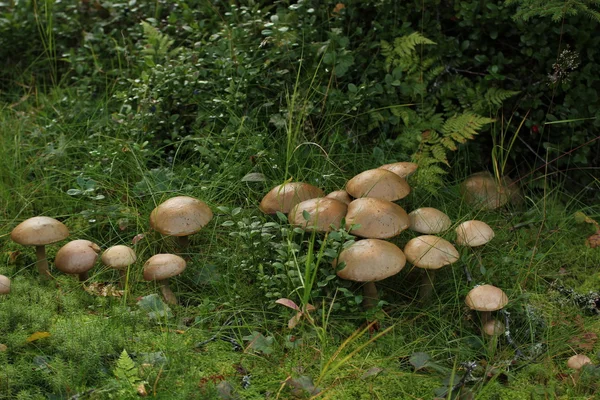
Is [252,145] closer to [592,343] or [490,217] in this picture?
[490,217]

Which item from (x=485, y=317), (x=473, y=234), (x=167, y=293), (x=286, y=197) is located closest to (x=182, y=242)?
(x=167, y=293)

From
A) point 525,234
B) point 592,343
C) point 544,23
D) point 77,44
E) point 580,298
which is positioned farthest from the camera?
point 77,44

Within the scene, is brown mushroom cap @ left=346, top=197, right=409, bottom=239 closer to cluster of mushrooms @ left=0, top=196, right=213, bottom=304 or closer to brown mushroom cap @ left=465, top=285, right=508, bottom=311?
brown mushroom cap @ left=465, top=285, right=508, bottom=311

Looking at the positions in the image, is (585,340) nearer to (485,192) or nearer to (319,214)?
(485,192)

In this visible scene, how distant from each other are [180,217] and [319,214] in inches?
31.0

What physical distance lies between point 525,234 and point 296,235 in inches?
59.2

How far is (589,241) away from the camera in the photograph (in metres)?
4.68

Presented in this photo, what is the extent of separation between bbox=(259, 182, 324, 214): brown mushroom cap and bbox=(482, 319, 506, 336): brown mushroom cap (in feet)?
3.93

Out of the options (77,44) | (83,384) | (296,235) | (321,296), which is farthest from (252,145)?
(77,44)

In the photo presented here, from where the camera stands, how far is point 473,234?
4055mm

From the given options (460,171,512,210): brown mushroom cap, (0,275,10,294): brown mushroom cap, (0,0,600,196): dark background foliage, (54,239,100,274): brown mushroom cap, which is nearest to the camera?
(0,275,10,294): brown mushroom cap

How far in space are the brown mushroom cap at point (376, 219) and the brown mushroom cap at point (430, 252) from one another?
0.37ft

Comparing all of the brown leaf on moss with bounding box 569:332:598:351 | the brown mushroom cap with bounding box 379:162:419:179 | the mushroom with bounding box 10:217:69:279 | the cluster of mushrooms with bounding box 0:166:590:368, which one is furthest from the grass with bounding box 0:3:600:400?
the brown mushroom cap with bounding box 379:162:419:179

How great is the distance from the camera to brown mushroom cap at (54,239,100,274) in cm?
401
